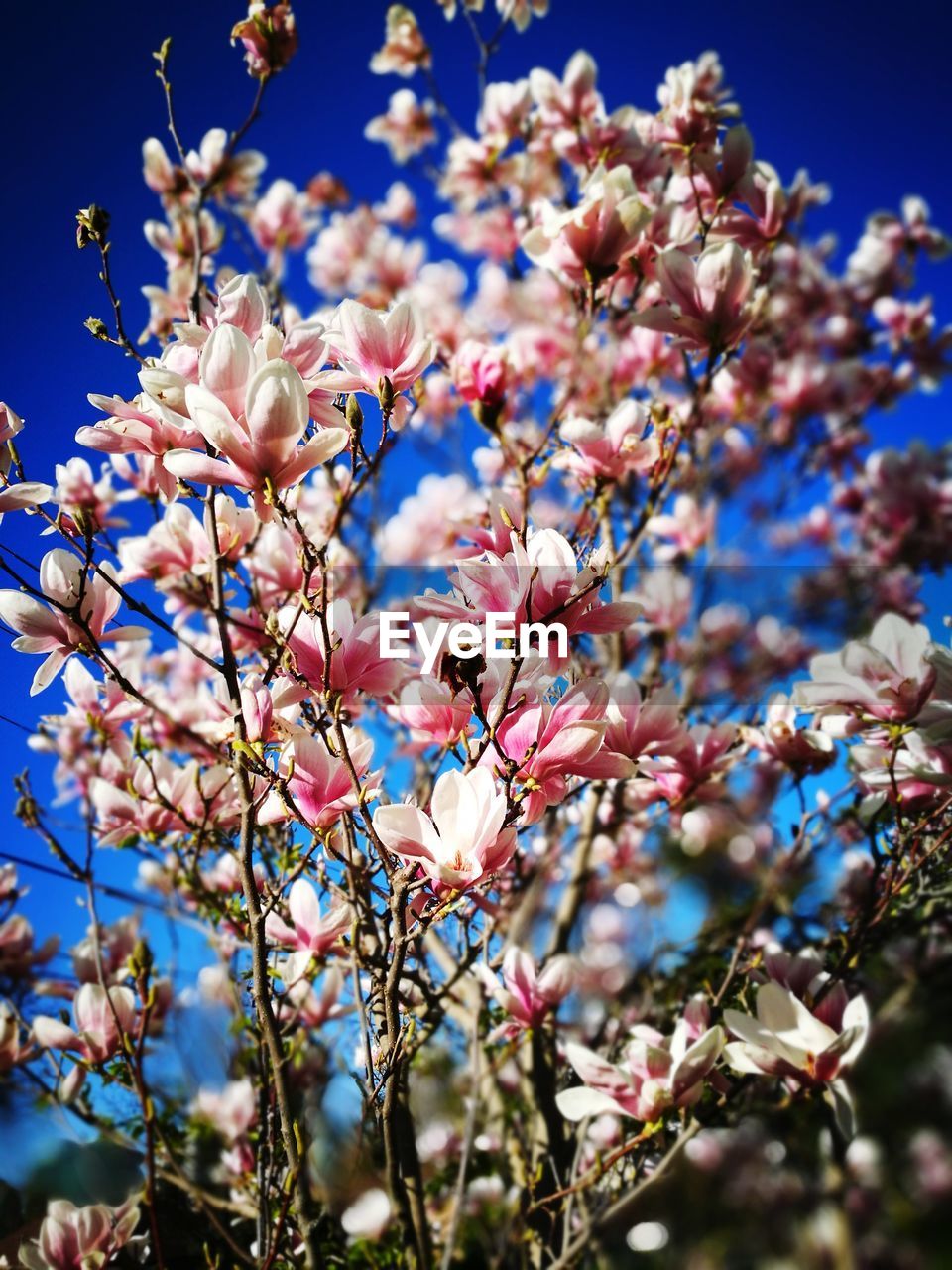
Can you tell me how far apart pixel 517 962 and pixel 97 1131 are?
67cm

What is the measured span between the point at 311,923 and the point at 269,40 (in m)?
1.32

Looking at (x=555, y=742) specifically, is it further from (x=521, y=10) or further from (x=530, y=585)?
(x=521, y=10)

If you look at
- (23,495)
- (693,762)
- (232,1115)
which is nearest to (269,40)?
(23,495)

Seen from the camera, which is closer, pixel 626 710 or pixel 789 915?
pixel 626 710

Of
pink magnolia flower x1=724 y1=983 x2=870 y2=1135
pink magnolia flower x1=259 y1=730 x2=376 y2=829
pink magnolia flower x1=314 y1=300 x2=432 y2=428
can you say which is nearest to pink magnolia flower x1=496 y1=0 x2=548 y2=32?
pink magnolia flower x1=314 y1=300 x2=432 y2=428

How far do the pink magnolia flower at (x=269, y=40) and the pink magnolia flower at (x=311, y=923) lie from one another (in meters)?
1.24

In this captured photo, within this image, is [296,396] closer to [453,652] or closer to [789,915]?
[453,652]

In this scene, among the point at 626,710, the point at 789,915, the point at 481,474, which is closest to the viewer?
the point at 626,710

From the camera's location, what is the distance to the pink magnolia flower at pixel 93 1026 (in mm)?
985

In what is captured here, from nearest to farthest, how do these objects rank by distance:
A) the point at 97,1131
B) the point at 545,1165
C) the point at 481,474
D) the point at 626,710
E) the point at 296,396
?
the point at 296,396 → the point at 626,710 → the point at 97,1131 → the point at 545,1165 → the point at 481,474

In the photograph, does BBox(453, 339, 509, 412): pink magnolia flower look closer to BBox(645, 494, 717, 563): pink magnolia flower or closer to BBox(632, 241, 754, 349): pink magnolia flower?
BBox(632, 241, 754, 349): pink magnolia flower

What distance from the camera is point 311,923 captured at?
862 millimetres

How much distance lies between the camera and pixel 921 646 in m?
0.92

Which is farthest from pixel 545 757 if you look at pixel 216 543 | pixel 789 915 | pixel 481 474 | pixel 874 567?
pixel 874 567
